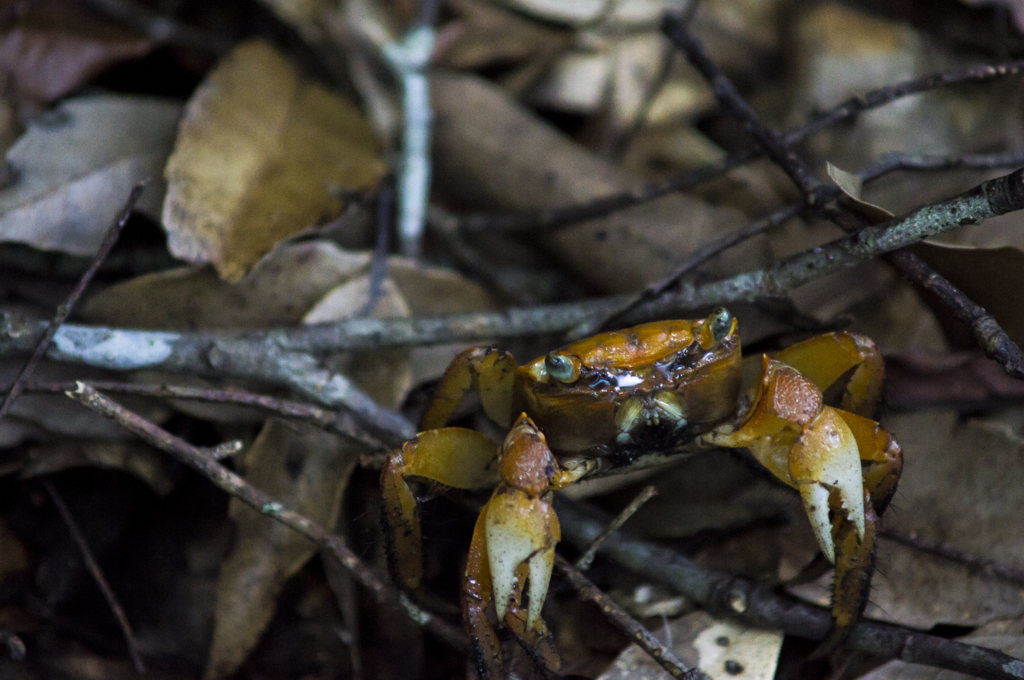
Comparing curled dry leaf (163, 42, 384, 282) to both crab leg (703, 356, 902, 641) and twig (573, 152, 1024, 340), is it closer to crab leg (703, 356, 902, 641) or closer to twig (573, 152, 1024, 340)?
twig (573, 152, 1024, 340)

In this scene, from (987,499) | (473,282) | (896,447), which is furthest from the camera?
(473,282)

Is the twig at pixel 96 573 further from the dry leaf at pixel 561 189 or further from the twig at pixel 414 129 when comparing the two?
the dry leaf at pixel 561 189

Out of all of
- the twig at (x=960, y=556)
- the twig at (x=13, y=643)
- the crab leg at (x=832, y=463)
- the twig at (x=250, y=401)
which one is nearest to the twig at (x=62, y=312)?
the twig at (x=250, y=401)

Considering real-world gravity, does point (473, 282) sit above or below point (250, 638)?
above

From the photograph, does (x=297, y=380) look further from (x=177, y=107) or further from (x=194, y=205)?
(x=177, y=107)

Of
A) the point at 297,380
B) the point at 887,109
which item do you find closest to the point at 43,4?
the point at 297,380

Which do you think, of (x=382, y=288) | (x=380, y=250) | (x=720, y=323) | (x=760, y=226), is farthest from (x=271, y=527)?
(x=760, y=226)

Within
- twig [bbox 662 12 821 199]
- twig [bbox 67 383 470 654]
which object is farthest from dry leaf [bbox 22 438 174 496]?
twig [bbox 662 12 821 199]
